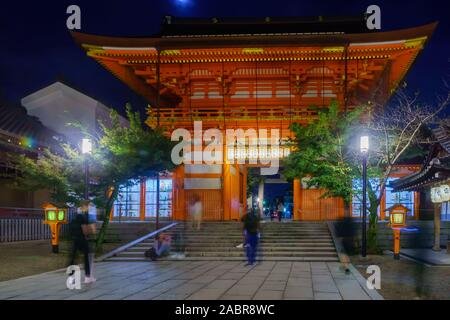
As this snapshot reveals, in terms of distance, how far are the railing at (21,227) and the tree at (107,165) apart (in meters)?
2.45

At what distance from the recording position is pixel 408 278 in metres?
13.4

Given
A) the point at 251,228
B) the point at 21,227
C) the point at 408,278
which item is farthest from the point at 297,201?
the point at 408,278

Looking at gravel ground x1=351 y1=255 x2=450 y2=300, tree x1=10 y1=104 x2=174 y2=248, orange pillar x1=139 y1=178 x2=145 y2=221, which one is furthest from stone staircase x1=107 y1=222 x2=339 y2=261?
orange pillar x1=139 y1=178 x2=145 y2=221

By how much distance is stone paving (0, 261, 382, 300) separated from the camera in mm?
10867

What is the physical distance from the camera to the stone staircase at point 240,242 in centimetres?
1933

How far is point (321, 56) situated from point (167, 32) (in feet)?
33.9

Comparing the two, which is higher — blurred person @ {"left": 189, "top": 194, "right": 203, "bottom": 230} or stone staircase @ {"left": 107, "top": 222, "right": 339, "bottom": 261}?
blurred person @ {"left": 189, "top": 194, "right": 203, "bottom": 230}

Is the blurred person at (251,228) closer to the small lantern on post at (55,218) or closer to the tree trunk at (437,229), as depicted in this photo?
the small lantern on post at (55,218)

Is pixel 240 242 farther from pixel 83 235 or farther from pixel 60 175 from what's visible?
pixel 83 235

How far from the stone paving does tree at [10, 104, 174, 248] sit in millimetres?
3788

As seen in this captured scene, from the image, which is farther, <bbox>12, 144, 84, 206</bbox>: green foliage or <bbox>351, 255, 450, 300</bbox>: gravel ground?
<bbox>12, 144, 84, 206</bbox>: green foliage

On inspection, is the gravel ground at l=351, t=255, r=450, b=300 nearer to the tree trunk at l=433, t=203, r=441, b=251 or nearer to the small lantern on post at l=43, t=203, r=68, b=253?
the tree trunk at l=433, t=203, r=441, b=251

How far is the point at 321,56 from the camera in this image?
25000 mm

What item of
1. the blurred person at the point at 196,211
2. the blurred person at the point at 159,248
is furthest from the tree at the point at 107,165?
the blurred person at the point at 196,211
